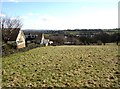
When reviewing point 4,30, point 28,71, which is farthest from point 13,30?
point 28,71

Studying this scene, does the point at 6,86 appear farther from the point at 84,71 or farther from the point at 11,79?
the point at 84,71

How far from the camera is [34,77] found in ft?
28.3

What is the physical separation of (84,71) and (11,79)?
12.2ft

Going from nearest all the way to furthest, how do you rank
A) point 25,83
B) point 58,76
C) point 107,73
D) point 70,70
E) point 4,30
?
point 25,83
point 58,76
point 107,73
point 70,70
point 4,30

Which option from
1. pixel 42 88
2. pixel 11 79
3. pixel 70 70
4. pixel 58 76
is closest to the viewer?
pixel 42 88

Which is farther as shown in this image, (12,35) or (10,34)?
(10,34)

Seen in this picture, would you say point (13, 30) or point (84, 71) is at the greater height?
point (13, 30)

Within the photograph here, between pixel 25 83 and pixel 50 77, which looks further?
pixel 50 77

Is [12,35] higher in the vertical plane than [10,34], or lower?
lower

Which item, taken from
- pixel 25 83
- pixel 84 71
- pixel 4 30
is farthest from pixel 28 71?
pixel 4 30

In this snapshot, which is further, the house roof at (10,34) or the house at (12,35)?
the house roof at (10,34)

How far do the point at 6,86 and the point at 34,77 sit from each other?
5.20 feet

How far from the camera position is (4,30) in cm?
3578

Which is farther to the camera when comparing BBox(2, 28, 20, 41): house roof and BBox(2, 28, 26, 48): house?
BBox(2, 28, 20, 41): house roof
